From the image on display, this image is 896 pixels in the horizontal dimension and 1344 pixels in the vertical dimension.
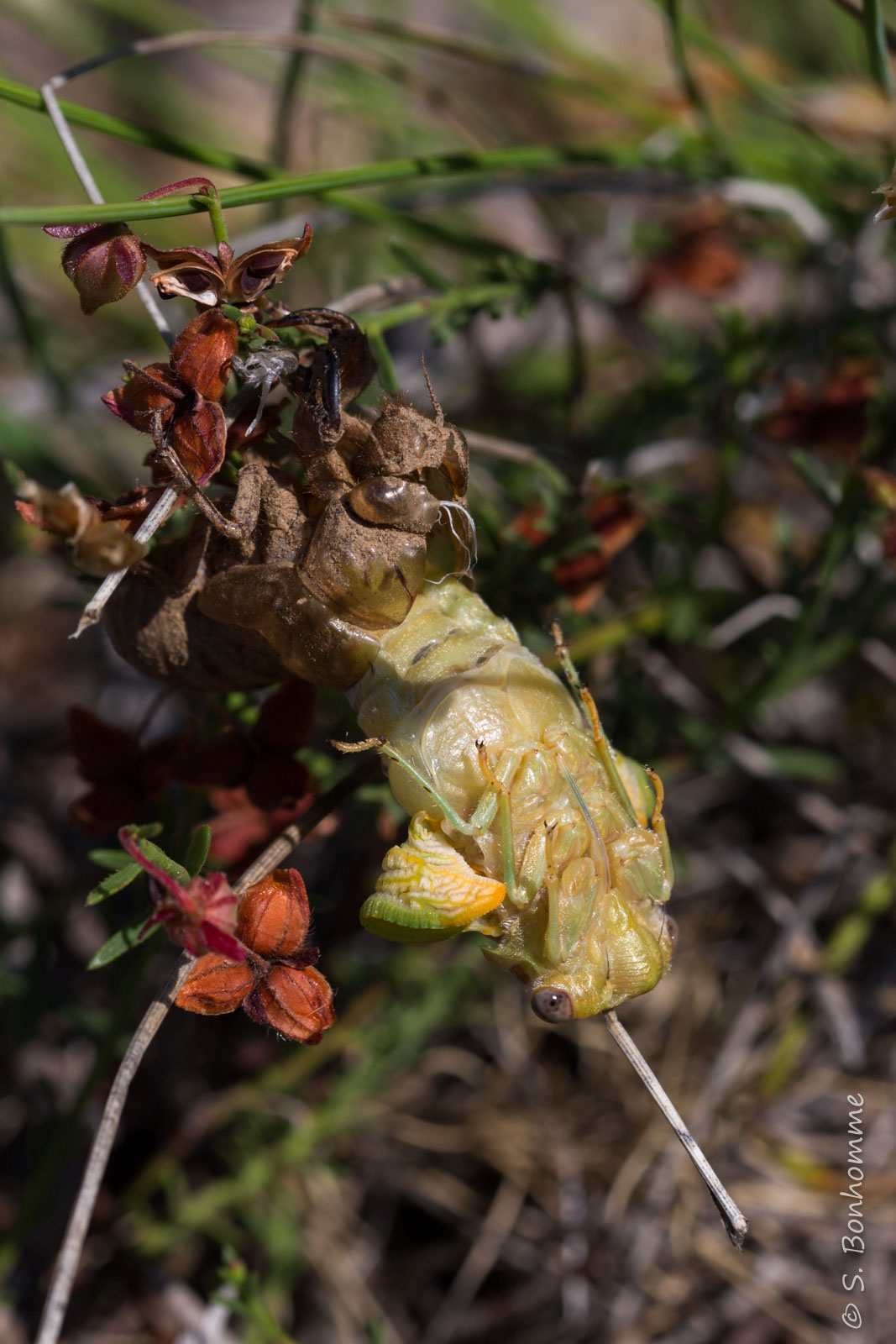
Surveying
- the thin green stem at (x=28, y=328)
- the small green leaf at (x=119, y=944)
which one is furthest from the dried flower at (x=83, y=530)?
the thin green stem at (x=28, y=328)

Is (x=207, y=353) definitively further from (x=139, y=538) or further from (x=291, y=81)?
(x=291, y=81)

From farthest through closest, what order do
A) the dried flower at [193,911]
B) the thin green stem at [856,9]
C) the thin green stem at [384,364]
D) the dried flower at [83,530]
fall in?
the thin green stem at [856,9], the thin green stem at [384,364], the dried flower at [193,911], the dried flower at [83,530]

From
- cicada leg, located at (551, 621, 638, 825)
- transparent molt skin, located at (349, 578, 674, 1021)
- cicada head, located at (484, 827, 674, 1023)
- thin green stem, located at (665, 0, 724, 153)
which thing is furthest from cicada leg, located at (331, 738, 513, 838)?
thin green stem, located at (665, 0, 724, 153)

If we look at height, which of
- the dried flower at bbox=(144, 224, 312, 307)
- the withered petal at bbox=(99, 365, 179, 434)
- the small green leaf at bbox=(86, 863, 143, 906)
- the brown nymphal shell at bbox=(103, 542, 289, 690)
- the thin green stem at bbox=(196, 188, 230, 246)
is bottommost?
the small green leaf at bbox=(86, 863, 143, 906)

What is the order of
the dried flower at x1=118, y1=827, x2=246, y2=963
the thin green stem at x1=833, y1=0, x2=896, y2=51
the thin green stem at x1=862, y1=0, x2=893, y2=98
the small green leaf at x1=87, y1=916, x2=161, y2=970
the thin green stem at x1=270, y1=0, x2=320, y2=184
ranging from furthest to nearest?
1. the thin green stem at x1=270, y1=0, x2=320, y2=184
2. the thin green stem at x1=833, y1=0, x2=896, y2=51
3. the thin green stem at x1=862, y1=0, x2=893, y2=98
4. the small green leaf at x1=87, y1=916, x2=161, y2=970
5. the dried flower at x1=118, y1=827, x2=246, y2=963

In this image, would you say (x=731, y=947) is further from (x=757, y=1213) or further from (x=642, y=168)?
(x=642, y=168)

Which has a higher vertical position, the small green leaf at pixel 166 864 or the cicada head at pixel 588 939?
the small green leaf at pixel 166 864

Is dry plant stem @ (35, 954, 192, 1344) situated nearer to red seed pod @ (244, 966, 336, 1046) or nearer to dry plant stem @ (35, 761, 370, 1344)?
dry plant stem @ (35, 761, 370, 1344)

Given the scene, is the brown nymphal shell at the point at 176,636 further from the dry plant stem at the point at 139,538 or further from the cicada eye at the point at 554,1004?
the cicada eye at the point at 554,1004
